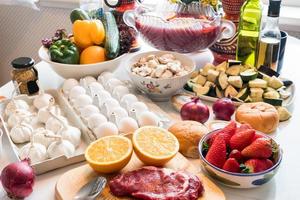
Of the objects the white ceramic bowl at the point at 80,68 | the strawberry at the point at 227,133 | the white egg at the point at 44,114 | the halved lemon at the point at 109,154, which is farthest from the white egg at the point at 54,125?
the strawberry at the point at 227,133

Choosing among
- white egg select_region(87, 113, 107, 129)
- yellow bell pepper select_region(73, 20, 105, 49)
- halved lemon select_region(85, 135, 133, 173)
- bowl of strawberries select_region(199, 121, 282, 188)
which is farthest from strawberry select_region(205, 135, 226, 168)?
yellow bell pepper select_region(73, 20, 105, 49)

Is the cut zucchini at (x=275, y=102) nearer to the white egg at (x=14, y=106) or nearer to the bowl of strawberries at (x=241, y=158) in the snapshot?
the bowl of strawberries at (x=241, y=158)

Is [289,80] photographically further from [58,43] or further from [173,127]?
[58,43]

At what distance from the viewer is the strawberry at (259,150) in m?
0.82

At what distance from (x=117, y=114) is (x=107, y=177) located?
206mm

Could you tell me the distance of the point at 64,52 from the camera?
122 centimetres

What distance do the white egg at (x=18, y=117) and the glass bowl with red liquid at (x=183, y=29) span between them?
0.49 metres

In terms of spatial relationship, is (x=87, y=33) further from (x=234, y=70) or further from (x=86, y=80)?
(x=234, y=70)

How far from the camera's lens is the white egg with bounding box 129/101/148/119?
1.01 m

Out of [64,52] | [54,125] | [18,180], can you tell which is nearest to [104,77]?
[64,52]

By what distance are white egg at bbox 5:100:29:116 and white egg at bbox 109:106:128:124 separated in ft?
0.79

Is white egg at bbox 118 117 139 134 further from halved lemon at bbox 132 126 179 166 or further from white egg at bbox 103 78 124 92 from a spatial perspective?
white egg at bbox 103 78 124 92

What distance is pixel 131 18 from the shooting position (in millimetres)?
1379

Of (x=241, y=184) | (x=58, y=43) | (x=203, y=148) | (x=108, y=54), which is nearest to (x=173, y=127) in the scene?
(x=203, y=148)
